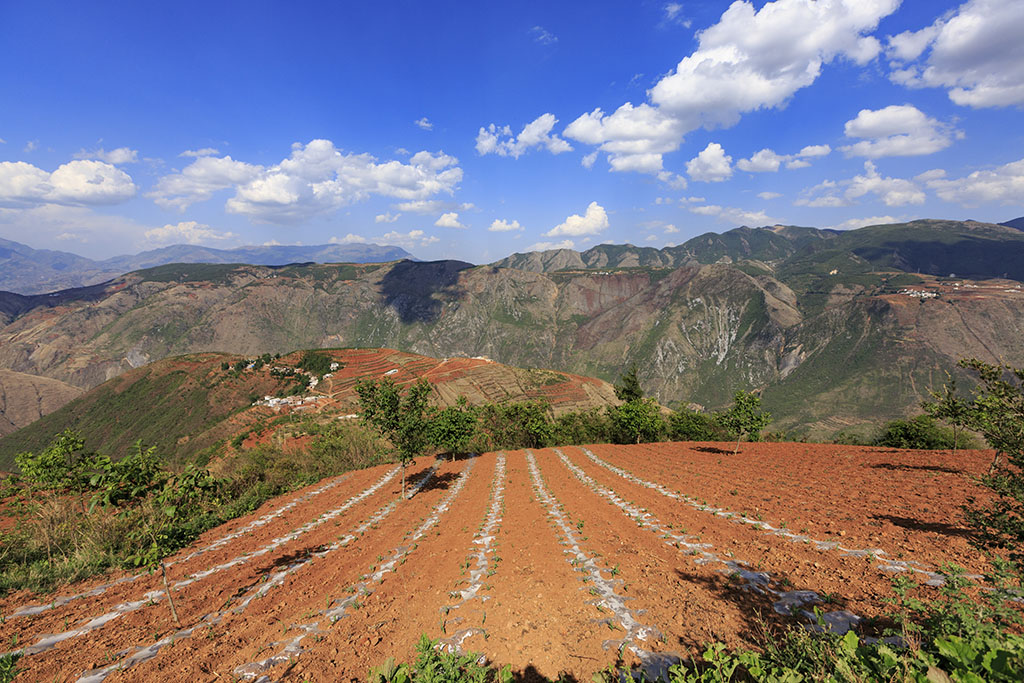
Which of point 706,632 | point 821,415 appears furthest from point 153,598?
point 821,415

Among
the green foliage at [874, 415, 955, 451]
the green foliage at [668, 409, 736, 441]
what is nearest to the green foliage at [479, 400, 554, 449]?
the green foliage at [668, 409, 736, 441]

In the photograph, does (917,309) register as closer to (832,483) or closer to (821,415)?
(821,415)

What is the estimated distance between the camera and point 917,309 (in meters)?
182

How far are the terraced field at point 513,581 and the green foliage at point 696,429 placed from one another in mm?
33812

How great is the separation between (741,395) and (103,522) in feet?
131

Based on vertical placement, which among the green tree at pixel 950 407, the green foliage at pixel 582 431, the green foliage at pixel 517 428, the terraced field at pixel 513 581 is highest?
the green tree at pixel 950 407

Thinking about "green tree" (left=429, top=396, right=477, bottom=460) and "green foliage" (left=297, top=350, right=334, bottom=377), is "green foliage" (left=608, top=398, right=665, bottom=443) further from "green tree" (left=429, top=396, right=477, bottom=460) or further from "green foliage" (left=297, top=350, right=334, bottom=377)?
"green foliage" (left=297, top=350, right=334, bottom=377)

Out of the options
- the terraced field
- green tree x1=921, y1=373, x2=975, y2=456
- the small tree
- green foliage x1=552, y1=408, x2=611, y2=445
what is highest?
green tree x1=921, y1=373, x2=975, y2=456

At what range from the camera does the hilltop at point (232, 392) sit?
9050cm

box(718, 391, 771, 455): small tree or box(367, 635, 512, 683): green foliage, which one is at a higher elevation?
box(367, 635, 512, 683): green foliage

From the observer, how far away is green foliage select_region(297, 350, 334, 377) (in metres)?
109

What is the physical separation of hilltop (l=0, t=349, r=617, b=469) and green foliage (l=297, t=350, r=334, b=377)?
2699mm

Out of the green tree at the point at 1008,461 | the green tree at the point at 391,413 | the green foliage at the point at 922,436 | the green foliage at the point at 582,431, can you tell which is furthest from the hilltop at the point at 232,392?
the green tree at the point at 1008,461

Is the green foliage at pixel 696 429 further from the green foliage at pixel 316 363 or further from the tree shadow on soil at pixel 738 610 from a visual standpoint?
the green foliage at pixel 316 363
